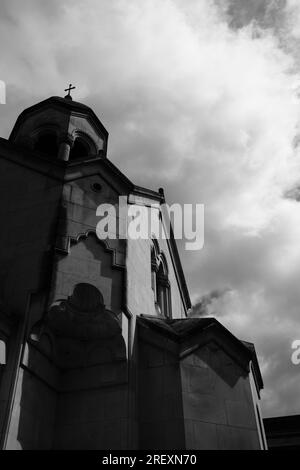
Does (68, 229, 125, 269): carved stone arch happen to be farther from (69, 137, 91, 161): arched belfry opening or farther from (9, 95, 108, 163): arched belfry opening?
(69, 137, 91, 161): arched belfry opening

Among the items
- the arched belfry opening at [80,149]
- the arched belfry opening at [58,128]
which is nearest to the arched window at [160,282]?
the arched belfry opening at [58,128]

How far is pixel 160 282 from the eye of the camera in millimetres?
16719

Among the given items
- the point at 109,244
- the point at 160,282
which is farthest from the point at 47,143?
the point at 109,244

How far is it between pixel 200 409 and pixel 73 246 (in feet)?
17.5

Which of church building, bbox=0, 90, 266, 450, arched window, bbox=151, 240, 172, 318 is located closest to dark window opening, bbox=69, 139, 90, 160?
church building, bbox=0, 90, 266, 450

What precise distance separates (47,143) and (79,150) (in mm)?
1445

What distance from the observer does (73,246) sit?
38.5ft

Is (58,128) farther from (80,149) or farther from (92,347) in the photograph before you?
(92,347)

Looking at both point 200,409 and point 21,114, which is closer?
point 200,409

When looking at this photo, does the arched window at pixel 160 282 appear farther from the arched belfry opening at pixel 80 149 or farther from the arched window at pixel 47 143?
the arched window at pixel 47 143

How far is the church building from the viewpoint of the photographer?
376 inches

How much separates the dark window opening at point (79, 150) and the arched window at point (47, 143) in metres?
0.86
